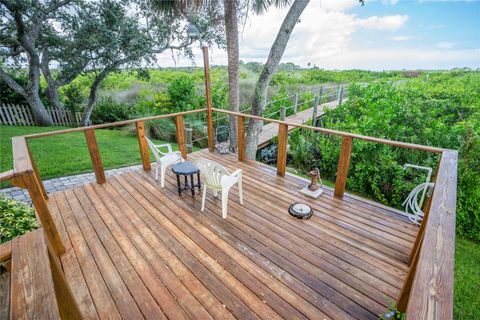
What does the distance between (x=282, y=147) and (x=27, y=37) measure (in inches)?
364

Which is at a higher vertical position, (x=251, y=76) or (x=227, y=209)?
(x=251, y=76)

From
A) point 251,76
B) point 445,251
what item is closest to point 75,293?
point 445,251

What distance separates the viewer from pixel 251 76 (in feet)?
44.1

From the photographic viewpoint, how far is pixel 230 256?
224cm

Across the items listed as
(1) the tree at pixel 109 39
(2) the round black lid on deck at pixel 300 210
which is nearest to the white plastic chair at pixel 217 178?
(2) the round black lid on deck at pixel 300 210

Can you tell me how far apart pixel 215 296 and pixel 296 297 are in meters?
0.67

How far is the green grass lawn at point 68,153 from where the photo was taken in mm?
4605

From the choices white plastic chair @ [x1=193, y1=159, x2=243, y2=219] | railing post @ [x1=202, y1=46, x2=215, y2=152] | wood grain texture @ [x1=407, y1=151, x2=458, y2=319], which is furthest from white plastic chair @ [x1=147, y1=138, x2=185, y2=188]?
wood grain texture @ [x1=407, y1=151, x2=458, y2=319]

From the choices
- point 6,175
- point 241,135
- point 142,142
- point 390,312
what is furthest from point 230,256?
point 142,142

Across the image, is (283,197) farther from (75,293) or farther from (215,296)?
(75,293)

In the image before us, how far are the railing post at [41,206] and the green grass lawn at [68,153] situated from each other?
8.89 ft

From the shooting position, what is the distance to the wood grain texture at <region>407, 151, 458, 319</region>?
1.97ft

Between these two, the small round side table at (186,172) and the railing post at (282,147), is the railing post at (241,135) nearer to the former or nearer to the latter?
the railing post at (282,147)

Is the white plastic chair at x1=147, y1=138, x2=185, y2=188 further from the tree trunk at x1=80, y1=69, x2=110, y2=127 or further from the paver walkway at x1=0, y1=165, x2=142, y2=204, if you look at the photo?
the tree trunk at x1=80, y1=69, x2=110, y2=127
